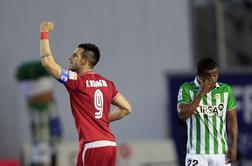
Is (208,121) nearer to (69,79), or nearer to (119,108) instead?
(119,108)

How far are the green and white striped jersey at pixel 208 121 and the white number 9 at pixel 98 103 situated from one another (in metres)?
1.20

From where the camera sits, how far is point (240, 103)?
20.9 m

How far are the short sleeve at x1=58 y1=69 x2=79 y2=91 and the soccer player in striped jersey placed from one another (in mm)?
1411

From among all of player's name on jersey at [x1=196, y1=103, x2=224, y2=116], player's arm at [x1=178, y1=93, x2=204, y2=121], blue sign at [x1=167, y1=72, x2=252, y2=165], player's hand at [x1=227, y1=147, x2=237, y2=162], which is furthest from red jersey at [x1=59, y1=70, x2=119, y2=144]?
blue sign at [x1=167, y1=72, x2=252, y2=165]

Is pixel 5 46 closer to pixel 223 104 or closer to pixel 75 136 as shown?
pixel 75 136

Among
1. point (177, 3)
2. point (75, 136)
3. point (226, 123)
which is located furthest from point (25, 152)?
point (226, 123)

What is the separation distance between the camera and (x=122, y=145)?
19.0m

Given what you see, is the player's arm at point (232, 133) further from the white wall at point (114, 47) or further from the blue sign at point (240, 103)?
the white wall at point (114, 47)

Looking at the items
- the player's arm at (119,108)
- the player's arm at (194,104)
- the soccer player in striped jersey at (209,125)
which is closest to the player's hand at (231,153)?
the soccer player in striped jersey at (209,125)

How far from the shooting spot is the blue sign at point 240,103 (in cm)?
2073

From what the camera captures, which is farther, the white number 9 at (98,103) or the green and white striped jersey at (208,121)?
the green and white striped jersey at (208,121)

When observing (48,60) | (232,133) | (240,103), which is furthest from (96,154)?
(240,103)

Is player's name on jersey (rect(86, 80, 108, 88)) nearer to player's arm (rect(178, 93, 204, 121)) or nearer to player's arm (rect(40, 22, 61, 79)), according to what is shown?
player's arm (rect(40, 22, 61, 79))

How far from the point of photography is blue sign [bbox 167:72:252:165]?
2073 centimetres
